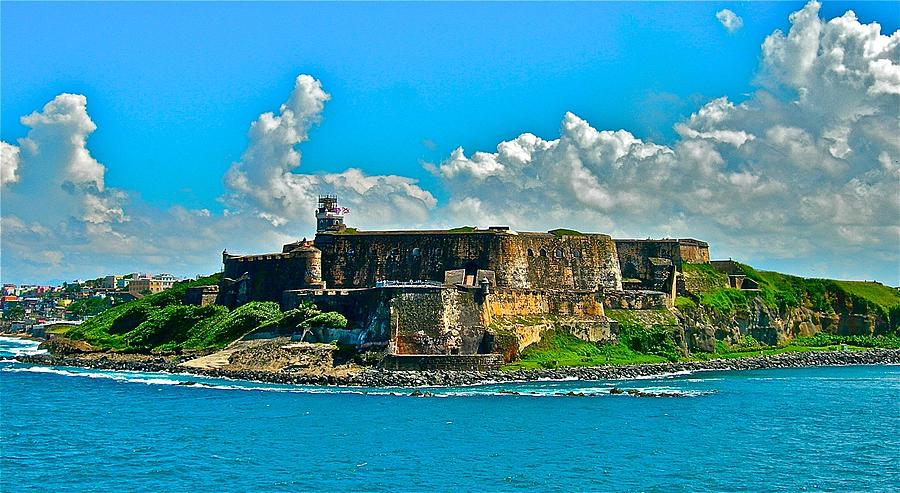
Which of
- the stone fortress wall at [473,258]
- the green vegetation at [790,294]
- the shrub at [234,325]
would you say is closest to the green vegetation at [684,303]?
the green vegetation at [790,294]

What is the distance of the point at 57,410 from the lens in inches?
1842

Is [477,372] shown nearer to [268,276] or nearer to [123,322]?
[268,276]

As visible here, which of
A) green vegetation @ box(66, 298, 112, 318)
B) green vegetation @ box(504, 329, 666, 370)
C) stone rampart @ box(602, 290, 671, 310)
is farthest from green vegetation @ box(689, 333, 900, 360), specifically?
green vegetation @ box(66, 298, 112, 318)

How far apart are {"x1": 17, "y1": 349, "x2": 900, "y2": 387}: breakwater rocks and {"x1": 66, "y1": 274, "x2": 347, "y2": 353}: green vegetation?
443cm

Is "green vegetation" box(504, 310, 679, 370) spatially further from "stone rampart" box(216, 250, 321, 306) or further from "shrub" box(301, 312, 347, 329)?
"stone rampart" box(216, 250, 321, 306)

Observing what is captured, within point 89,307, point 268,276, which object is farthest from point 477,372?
point 89,307

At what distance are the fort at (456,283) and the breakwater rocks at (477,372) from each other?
1794 millimetres

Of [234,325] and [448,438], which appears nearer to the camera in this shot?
[448,438]

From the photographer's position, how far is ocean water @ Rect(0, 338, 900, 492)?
32.3 metres

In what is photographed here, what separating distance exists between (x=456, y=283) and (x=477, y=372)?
10.9m

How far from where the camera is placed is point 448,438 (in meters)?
38.9

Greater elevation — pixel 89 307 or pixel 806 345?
pixel 89 307

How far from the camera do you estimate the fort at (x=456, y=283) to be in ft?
197

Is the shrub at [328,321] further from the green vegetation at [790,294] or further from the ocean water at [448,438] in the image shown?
the green vegetation at [790,294]
